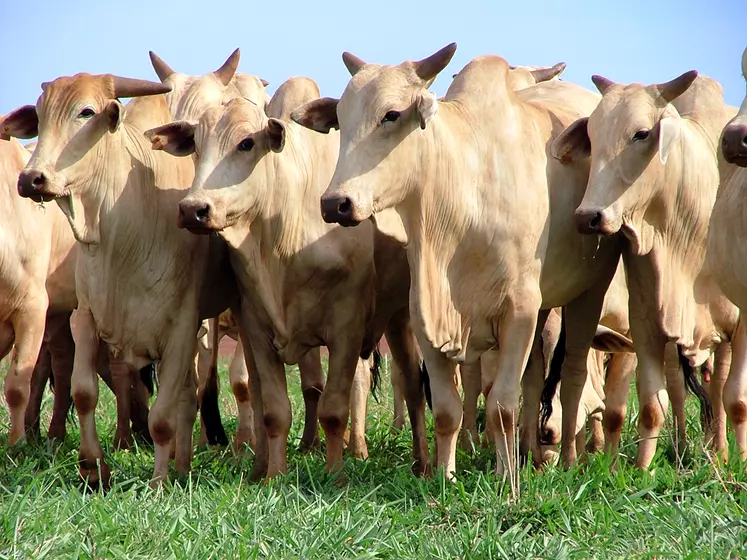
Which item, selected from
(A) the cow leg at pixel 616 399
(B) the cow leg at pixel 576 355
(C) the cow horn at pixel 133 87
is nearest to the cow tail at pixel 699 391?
(A) the cow leg at pixel 616 399

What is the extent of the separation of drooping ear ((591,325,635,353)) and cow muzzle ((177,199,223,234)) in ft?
8.37

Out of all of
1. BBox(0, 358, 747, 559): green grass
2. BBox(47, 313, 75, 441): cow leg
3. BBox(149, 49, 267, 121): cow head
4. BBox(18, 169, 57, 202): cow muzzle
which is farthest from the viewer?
BBox(47, 313, 75, 441): cow leg

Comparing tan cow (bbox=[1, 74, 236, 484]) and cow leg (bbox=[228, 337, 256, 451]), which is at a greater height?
tan cow (bbox=[1, 74, 236, 484])

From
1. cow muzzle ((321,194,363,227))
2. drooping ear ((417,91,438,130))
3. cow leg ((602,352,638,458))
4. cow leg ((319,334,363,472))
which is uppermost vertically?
drooping ear ((417,91,438,130))

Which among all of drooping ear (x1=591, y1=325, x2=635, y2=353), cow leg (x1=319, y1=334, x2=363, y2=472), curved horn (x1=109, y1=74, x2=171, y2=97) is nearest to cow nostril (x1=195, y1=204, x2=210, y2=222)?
curved horn (x1=109, y1=74, x2=171, y2=97)

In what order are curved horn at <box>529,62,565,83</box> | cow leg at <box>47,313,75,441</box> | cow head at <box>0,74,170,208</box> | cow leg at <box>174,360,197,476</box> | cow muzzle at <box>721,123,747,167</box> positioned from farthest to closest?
1. curved horn at <box>529,62,565,83</box>
2. cow leg at <box>47,313,75,441</box>
3. cow leg at <box>174,360,197,476</box>
4. cow head at <box>0,74,170,208</box>
5. cow muzzle at <box>721,123,747,167</box>

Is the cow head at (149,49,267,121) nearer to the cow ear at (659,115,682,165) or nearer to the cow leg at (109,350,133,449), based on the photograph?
the cow leg at (109,350,133,449)

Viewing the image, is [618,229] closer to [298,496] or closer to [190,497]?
[298,496]

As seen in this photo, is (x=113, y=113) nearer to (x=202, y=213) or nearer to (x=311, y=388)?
(x=202, y=213)

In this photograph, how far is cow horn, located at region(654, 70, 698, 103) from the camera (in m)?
5.68

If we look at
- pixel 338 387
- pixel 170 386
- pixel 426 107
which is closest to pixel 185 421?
pixel 170 386

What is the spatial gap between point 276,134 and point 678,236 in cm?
197

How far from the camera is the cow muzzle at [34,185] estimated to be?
18.2 feet

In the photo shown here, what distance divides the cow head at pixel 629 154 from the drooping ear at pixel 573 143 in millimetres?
141
